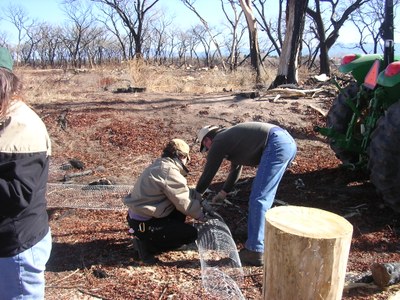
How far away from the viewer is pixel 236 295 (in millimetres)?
2965

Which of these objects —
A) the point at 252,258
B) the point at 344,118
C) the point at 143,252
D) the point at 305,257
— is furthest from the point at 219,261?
the point at 344,118

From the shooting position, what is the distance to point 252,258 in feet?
11.3

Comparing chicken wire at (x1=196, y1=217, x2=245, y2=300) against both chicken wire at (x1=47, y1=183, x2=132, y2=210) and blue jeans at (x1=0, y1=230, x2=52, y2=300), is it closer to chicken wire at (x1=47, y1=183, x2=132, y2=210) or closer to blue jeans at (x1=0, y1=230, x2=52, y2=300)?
chicken wire at (x1=47, y1=183, x2=132, y2=210)

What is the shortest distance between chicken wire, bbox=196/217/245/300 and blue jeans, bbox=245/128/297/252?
0.63 feet

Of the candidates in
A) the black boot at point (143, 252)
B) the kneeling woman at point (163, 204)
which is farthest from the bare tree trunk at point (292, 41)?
the black boot at point (143, 252)

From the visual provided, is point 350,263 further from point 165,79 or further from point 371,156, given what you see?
point 165,79

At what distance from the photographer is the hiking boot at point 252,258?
11.3 ft

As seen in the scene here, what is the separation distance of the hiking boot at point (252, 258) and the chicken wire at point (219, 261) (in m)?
0.09

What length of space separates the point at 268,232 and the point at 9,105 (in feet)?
4.00

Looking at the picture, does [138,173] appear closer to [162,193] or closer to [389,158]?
[162,193]

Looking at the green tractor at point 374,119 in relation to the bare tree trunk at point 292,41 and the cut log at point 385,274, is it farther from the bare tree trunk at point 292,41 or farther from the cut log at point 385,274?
the bare tree trunk at point 292,41

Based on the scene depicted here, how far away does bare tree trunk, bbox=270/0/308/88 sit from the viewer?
10102 millimetres

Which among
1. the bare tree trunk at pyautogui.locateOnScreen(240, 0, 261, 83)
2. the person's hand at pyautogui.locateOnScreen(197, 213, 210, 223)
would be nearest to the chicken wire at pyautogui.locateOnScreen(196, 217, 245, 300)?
the person's hand at pyautogui.locateOnScreen(197, 213, 210, 223)

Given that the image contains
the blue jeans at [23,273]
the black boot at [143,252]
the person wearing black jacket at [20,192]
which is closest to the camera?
the person wearing black jacket at [20,192]
